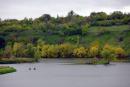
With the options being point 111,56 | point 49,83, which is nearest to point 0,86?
point 49,83

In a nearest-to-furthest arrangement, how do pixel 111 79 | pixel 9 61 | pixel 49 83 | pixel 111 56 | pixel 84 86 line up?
1. pixel 84 86
2. pixel 49 83
3. pixel 111 79
4. pixel 9 61
5. pixel 111 56

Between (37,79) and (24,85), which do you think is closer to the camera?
(24,85)

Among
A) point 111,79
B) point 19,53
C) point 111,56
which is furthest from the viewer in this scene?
point 19,53

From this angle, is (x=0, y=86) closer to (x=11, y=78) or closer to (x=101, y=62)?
(x=11, y=78)

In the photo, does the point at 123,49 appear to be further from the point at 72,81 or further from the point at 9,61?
the point at 72,81

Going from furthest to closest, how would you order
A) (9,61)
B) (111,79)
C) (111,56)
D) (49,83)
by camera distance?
(111,56) < (9,61) < (111,79) < (49,83)

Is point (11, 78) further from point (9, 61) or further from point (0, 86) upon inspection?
point (9, 61)

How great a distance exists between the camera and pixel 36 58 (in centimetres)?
16900

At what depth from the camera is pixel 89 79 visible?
3898 inches

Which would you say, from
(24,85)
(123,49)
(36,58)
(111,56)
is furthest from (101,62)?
(24,85)

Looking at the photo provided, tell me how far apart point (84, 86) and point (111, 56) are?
279 ft

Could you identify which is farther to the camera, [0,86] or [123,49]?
[123,49]

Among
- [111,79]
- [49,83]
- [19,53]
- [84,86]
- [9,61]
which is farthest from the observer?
[19,53]

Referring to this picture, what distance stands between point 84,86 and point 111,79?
14329mm
